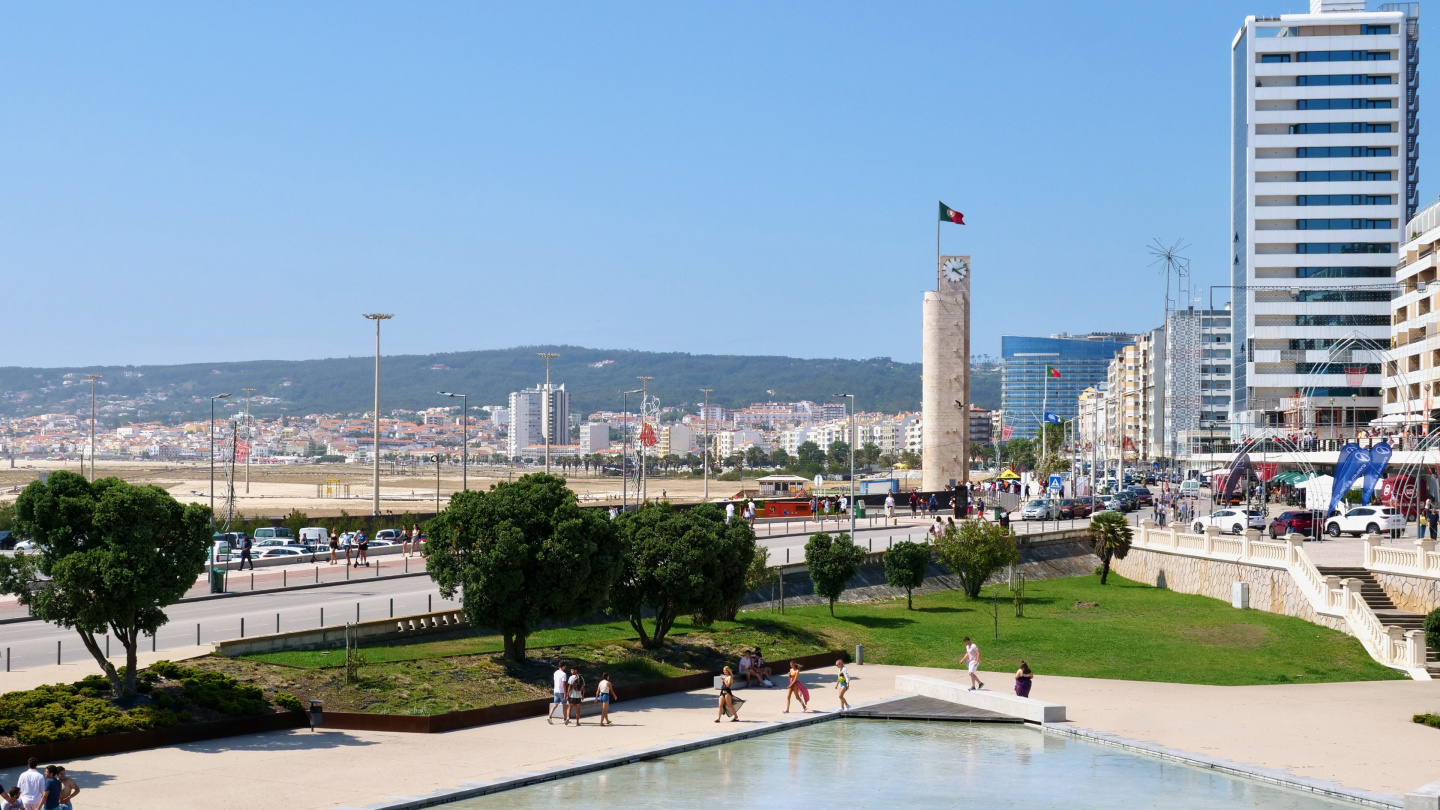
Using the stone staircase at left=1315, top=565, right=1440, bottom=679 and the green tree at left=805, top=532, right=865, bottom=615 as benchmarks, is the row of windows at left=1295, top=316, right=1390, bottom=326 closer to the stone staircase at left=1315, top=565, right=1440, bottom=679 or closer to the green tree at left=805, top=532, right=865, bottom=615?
the stone staircase at left=1315, top=565, right=1440, bottom=679

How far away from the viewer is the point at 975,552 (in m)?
50.4

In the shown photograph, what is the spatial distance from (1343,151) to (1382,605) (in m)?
80.6

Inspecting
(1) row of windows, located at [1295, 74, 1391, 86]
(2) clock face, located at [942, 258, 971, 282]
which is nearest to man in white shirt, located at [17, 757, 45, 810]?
(2) clock face, located at [942, 258, 971, 282]

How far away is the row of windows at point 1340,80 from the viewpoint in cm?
10938

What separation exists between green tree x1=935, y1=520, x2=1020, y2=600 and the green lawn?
1.68 m

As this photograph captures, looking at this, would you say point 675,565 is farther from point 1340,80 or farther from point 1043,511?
point 1340,80

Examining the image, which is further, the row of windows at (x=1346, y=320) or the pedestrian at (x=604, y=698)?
the row of windows at (x=1346, y=320)

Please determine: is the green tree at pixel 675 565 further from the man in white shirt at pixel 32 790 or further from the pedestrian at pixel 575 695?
the man in white shirt at pixel 32 790

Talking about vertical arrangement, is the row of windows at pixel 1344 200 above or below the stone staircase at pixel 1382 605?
above

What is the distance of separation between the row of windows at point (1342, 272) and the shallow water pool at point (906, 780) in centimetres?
9318

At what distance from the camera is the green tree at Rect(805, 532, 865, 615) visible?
44.8 metres

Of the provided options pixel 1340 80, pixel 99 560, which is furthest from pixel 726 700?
pixel 1340 80

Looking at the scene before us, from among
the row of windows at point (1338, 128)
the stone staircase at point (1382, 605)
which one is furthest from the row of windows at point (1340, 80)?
the stone staircase at point (1382, 605)

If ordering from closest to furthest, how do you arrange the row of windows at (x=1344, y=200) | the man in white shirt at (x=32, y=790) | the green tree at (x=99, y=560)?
the man in white shirt at (x=32, y=790) < the green tree at (x=99, y=560) < the row of windows at (x=1344, y=200)
